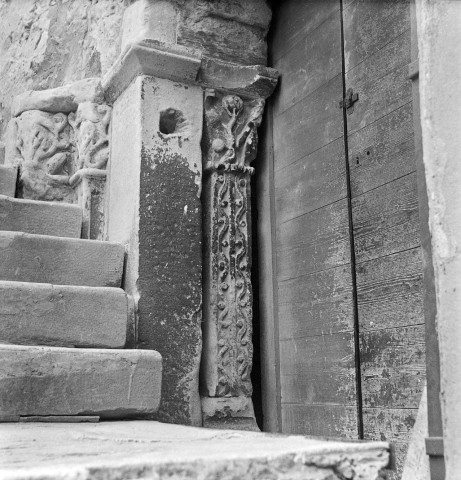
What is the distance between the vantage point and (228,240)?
282 centimetres

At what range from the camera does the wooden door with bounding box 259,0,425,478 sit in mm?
2223

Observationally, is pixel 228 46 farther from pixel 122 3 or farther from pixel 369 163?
pixel 369 163

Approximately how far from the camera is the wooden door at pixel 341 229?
7.29 ft

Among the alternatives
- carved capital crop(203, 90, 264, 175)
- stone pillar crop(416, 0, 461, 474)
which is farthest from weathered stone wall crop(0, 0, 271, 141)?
stone pillar crop(416, 0, 461, 474)

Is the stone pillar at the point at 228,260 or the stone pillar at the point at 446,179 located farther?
the stone pillar at the point at 228,260

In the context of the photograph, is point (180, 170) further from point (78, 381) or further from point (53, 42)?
point (53, 42)

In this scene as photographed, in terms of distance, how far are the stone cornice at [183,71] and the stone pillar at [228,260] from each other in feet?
0.18

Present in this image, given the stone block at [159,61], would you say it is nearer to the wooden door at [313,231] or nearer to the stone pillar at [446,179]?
the wooden door at [313,231]

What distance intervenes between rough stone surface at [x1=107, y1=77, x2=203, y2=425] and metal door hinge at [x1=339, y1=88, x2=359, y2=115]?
2.02 feet

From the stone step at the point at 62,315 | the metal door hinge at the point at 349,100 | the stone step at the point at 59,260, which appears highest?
the metal door hinge at the point at 349,100

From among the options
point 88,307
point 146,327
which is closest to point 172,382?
point 146,327

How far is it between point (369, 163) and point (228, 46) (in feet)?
3.15

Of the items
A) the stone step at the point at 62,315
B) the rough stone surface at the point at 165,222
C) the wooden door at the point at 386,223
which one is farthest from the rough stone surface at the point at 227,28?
the stone step at the point at 62,315

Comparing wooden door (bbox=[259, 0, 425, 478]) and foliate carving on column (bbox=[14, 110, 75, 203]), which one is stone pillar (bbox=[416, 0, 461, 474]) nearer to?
wooden door (bbox=[259, 0, 425, 478])
